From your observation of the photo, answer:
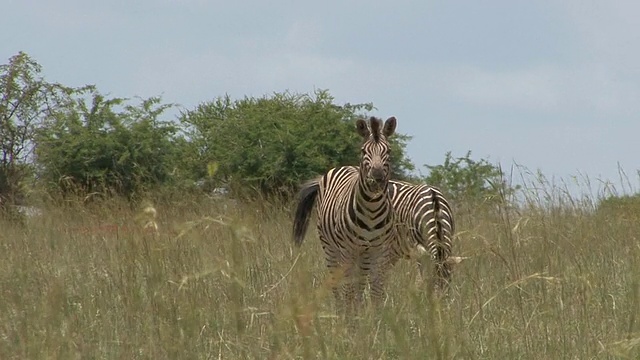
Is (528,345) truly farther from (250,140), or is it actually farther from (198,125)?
(198,125)

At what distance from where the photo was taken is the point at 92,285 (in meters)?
5.84

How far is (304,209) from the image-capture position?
7.93 meters

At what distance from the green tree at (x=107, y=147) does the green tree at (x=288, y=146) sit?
991 millimetres

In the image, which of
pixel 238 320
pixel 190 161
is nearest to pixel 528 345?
pixel 238 320

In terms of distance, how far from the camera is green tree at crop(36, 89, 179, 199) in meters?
18.2

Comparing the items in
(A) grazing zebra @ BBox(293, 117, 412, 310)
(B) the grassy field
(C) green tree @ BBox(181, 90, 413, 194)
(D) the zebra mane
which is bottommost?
(B) the grassy field

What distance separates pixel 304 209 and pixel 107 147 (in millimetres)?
10978

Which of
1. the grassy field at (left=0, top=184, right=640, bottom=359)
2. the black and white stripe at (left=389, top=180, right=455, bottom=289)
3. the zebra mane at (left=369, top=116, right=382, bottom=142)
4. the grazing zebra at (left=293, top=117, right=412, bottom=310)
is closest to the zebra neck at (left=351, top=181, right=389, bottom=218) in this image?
the grazing zebra at (left=293, top=117, right=412, bottom=310)

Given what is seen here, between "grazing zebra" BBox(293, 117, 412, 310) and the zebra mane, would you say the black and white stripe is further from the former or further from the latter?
the zebra mane

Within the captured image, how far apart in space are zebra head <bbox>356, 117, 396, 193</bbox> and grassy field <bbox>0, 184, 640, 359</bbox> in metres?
0.62

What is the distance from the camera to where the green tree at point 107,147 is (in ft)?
59.7

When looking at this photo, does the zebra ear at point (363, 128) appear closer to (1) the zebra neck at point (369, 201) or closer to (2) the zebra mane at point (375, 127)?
(2) the zebra mane at point (375, 127)

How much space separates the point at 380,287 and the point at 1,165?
57.8 feet

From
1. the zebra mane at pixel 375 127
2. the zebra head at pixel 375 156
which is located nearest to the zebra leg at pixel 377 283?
the zebra head at pixel 375 156
